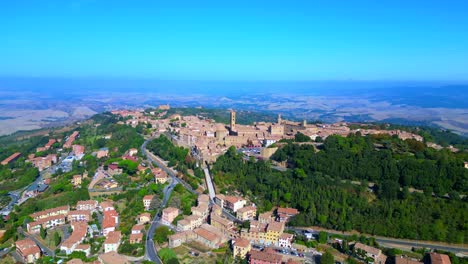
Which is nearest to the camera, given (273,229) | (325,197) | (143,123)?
(273,229)

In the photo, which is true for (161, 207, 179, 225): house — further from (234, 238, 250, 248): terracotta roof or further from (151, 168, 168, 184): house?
(151, 168, 168, 184): house

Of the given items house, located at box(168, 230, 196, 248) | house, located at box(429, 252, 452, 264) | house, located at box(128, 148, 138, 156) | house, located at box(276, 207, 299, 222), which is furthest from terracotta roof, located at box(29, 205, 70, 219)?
house, located at box(429, 252, 452, 264)

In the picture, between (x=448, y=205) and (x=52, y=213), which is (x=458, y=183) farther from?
(x=52, y=213)

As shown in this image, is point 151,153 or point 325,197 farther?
point 151,153

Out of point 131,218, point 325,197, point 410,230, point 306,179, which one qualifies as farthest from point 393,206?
point 131,218

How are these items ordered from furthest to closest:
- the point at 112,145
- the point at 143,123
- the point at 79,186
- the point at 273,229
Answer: the point at 143,123 < the point at 112,145 < the point at 79,186 < the point at 273,229

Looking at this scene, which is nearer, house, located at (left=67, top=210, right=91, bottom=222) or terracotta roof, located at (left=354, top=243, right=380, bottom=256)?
terracotta roof, located at (left=354, top=243, right=380, bottom=256)

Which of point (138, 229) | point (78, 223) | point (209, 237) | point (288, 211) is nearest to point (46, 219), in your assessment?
point (78, 223)

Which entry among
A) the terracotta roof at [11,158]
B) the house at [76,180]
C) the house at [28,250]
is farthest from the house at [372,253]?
the terracotta roof at [11,158]
